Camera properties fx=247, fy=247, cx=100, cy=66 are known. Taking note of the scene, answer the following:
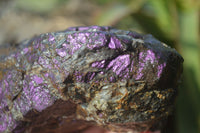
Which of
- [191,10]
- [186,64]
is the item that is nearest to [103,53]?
[186,64]

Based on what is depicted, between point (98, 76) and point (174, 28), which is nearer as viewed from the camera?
point (98, 76)

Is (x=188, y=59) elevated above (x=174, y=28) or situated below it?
below

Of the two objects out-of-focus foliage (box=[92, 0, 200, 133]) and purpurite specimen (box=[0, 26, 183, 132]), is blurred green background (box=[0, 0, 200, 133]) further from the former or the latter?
purpurite specimen (box=[0, 26, 183, 132])

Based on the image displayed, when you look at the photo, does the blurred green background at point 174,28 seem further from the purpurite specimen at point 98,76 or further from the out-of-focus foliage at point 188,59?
the purpurite specimen at point 98,76

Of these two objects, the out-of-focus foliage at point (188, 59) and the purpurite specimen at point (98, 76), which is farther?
the out-of-focus foliage at point (188, 59)

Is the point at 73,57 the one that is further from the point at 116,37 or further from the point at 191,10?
the point at 191,10

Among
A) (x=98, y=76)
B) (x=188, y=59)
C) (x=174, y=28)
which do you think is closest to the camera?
(x=98, y=76)

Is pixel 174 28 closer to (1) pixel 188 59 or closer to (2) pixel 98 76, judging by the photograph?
(1) pixel 188 59

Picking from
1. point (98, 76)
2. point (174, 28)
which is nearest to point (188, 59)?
point (174, 28)

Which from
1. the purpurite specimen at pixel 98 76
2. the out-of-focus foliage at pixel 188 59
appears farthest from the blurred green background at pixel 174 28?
the purpurite specimen at pixel 98 76
